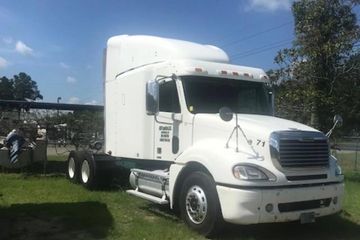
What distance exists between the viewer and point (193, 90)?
31.9 ft

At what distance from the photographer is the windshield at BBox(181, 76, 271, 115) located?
9.69 meters

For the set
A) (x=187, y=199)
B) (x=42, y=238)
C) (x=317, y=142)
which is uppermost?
(x=317, y=142)

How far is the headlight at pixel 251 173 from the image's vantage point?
791 centimetres

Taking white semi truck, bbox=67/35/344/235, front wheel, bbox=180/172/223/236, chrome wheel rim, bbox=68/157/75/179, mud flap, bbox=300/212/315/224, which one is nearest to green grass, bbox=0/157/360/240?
front wheel, bbox=180/172/223/236

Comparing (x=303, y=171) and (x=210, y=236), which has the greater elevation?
(x=303, y=171)

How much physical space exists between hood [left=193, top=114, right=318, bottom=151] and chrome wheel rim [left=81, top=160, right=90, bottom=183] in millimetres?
5234

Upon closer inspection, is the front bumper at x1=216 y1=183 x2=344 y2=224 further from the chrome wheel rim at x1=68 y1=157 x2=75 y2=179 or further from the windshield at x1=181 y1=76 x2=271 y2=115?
the chrome wheel rim at x1=68 y1=157 x2=75 y2=179

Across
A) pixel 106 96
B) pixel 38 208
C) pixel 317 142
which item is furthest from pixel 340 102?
pixel 38 208

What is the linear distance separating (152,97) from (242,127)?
6.43 feet

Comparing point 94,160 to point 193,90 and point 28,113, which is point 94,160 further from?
point 28,113

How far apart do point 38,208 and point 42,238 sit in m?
2.61

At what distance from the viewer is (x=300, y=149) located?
830 centimetres

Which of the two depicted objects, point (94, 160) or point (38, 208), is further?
point (94, 160)

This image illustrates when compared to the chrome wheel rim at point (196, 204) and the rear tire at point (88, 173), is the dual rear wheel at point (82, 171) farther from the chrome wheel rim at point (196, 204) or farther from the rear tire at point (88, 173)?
the chrome wheel rim at point (196, 204)
